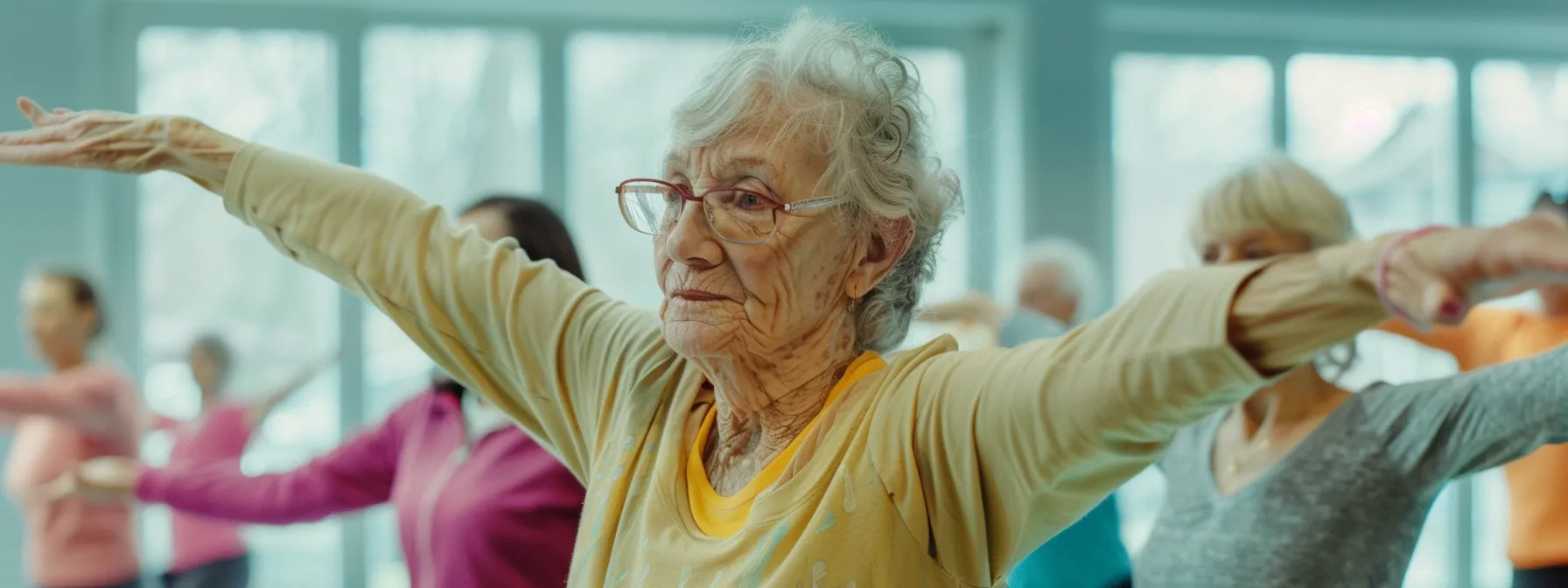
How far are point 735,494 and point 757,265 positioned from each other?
0.63ft

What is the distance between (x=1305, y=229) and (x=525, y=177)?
3986 millimetres

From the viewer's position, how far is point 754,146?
1.17 m

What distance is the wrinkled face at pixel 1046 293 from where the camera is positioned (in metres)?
4.00

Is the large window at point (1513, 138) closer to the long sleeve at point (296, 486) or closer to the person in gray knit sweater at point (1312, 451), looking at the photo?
the person in gray knit sweater at point (1312, 451)

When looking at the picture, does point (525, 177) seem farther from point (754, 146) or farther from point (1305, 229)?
point (754, 146)

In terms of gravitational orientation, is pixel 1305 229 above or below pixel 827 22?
below

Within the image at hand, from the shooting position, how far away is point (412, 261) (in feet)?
4.54

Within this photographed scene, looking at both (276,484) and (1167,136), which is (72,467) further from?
(1167,136)

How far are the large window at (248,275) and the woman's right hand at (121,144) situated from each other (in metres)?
3.90

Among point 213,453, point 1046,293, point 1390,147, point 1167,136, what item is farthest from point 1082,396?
point 1390,147

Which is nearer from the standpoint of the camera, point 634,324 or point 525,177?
point 634,324

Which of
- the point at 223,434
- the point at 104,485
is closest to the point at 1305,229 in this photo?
the point at 104,485

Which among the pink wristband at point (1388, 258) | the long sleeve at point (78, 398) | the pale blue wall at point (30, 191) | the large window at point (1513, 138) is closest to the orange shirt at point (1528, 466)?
the pink wristband at point (1388, 258)

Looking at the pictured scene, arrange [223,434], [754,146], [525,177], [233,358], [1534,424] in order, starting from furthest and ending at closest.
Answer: [525,177] < [233,358] < [223,434] < [1534,424] < [754,146]
